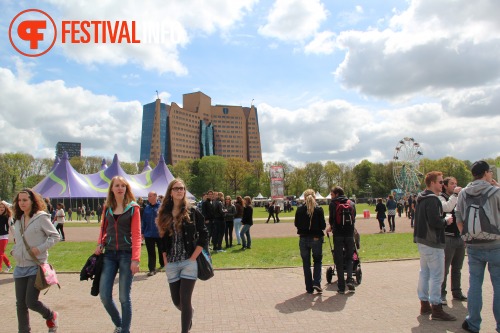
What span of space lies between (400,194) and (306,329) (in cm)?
7316

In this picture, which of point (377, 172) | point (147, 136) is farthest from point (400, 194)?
point (147, 136)

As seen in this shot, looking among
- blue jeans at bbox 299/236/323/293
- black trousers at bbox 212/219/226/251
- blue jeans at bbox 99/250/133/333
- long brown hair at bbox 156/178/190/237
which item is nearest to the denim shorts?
long brown hair at bbox 156/178/190/237

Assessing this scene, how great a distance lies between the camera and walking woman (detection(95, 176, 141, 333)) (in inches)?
183

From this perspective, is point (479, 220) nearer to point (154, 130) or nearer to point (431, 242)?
point (431, 242)

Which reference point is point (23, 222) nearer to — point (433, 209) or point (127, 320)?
point (127, 320)

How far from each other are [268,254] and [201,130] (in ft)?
459

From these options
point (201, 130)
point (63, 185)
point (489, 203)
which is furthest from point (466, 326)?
point (201, 130)

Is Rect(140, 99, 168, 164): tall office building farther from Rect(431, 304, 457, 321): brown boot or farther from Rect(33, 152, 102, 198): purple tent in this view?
Rect(431, 304, 457, 321): brown boot

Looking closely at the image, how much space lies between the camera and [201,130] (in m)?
150

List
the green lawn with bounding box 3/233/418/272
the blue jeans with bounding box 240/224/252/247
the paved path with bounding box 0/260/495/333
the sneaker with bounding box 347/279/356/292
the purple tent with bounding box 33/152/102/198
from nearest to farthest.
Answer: the paved path with bounding box 0/260/495/333 < the sneaker with bounding box 347/279/356/292 < the green lawn with bounding box 3/233/418/272 < the blue jeans with bounding box 240/224/252/247 < the purple tent with bounding box 33/152/102/198

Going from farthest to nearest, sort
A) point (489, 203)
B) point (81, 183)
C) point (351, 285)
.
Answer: point (81, 183) < point (351, 285) < point (489, 203)

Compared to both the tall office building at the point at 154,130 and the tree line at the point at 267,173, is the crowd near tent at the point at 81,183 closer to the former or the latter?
the tree line at the point at 267,173

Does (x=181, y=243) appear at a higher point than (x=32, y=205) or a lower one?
lower

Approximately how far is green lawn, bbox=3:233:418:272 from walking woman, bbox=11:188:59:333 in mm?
5050
